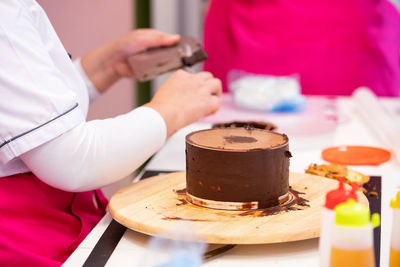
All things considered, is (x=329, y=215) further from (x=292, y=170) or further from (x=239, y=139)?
(x=292, y=170)

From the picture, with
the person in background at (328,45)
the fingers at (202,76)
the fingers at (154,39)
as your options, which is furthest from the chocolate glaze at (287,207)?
the person in background at (328,45)

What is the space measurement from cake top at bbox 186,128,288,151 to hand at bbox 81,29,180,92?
0.54m

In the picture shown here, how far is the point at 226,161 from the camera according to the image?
2.71ft

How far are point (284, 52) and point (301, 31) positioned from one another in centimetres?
11

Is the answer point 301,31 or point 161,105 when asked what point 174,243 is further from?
point 301,31

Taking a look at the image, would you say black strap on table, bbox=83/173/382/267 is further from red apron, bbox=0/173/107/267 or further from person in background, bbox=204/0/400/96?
person in background, bbox=204/0/400/96

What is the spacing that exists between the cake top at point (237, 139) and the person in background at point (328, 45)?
1553 mm

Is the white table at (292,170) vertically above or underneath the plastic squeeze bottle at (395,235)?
underneath

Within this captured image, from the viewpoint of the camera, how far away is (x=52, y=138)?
2.76ft

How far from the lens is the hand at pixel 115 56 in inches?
56.4

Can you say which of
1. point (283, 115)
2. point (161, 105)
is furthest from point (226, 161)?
point (283, 115)

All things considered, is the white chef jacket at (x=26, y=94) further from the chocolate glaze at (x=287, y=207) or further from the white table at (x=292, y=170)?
the chocolate glaze at (x=287, y=207)

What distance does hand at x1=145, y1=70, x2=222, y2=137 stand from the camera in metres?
1.03

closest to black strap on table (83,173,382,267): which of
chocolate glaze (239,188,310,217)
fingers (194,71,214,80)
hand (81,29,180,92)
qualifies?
chocolate glaze (239,188,310,217)
